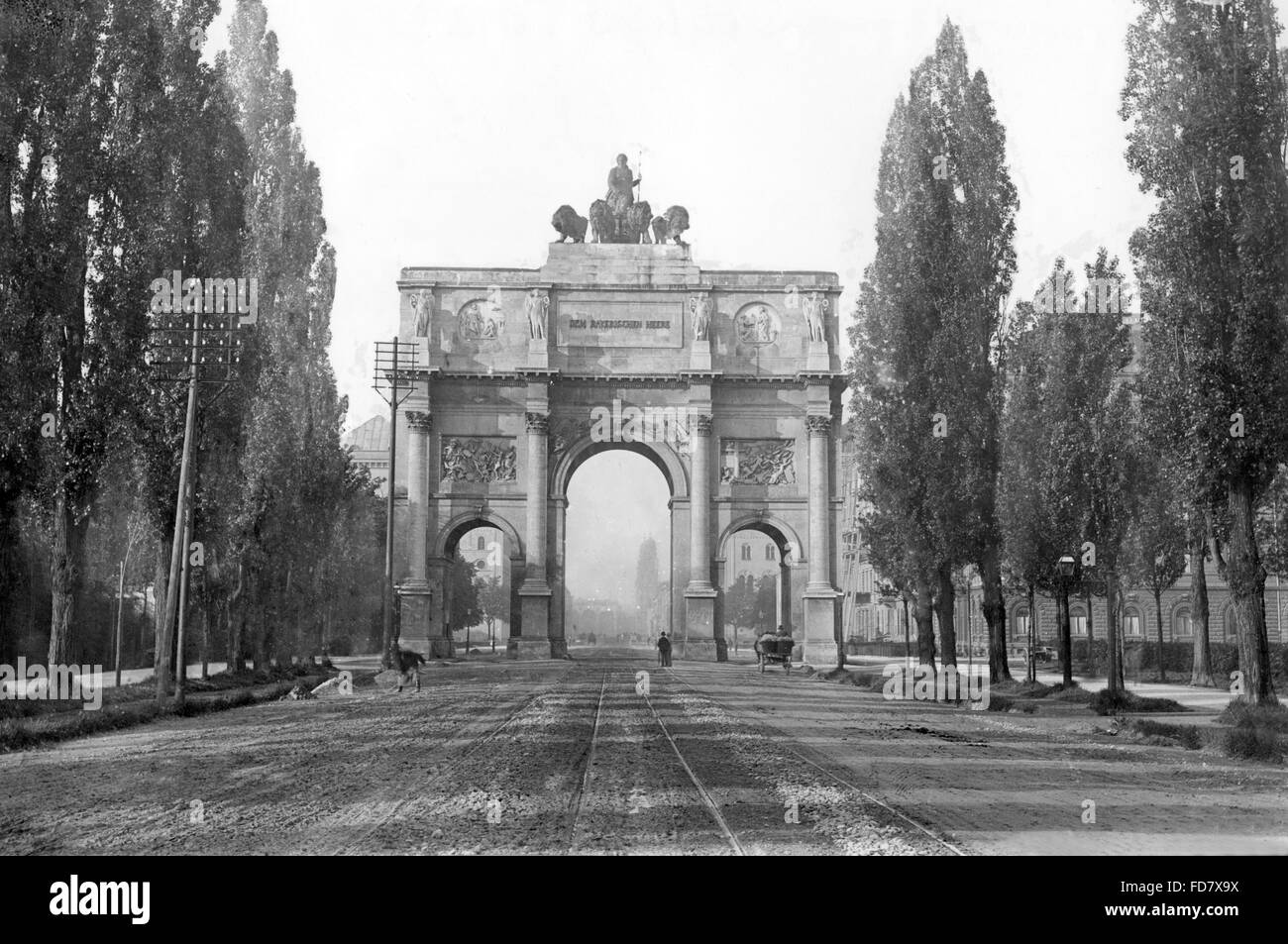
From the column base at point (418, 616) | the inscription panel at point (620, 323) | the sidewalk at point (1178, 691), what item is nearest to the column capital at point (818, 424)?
the inscription panel at point (620, 323)

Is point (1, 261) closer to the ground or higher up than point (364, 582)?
higher up

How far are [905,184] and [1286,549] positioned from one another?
1481 centimetres

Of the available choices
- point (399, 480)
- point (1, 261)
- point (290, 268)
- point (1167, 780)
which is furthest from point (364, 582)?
point (1167, 780)

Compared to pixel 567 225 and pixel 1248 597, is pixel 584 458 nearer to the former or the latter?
pixel 567 225

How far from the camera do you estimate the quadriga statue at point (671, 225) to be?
5741cm

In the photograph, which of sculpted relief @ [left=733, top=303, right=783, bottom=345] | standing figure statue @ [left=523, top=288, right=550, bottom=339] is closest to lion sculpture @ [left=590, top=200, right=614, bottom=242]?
standing figure statue @ [left=523, top=288, right=550, bottom=339]

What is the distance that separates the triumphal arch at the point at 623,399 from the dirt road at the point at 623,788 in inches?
1307

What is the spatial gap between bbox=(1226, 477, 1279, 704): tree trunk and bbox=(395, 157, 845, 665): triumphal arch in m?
36.0

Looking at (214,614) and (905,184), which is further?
(214,614)

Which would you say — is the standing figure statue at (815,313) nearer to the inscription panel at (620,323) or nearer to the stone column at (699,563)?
the inscription panel at (620,323)

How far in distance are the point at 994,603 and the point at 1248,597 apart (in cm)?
1114
